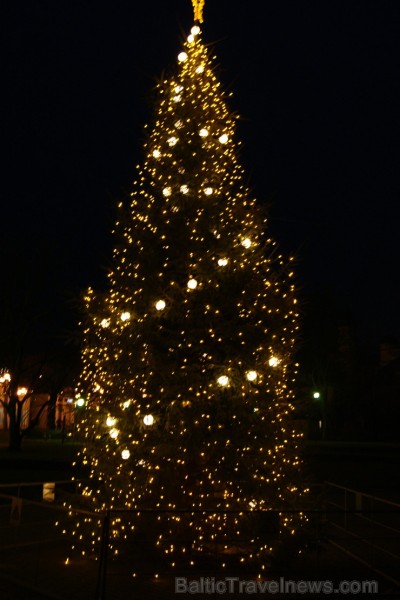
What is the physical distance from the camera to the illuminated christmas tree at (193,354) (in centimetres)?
1053

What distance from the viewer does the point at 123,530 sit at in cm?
979

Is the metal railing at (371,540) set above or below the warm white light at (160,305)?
below

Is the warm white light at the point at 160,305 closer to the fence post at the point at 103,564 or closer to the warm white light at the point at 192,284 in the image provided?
the warm white light at the point at 192,284

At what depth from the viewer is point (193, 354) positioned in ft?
36.6

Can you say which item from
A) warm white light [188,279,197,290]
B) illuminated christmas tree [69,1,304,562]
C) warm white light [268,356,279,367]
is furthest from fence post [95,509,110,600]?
warm white light [188,279,197,290]

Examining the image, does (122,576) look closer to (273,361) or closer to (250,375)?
(250,375)

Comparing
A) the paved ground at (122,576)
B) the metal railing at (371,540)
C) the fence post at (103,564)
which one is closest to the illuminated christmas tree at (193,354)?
the paved ground at (122,576)

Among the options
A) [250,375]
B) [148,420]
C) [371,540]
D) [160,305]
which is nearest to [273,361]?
[250,375]

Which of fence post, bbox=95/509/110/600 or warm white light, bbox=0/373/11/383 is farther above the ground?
warm white light, bbox=0/373/11/383

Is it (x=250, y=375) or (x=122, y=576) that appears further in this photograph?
(x=250, y=375)

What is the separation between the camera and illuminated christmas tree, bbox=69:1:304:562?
10531 mm

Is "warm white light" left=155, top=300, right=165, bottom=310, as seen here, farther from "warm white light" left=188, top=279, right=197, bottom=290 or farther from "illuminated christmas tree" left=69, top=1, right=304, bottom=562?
"warm white light" left=188, top=279, right=197, bottom=290

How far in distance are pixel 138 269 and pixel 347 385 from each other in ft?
167

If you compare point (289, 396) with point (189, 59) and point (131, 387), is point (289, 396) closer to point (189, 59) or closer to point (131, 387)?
point (131, 387)
